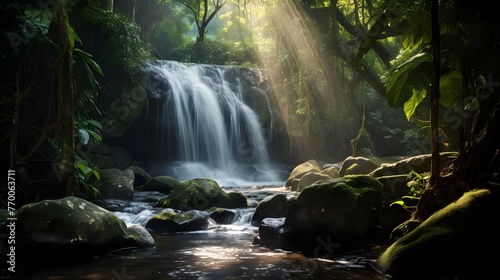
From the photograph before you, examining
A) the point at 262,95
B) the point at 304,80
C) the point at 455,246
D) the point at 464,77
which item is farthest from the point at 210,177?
the point at 455,246

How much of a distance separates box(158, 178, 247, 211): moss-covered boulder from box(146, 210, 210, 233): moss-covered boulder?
1526 mm

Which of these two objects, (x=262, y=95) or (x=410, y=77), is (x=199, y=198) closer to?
(x=410, y=77)

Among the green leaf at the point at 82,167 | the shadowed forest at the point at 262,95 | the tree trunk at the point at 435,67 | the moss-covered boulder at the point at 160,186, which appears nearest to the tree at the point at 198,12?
the shadowed forest at the point at 262,95

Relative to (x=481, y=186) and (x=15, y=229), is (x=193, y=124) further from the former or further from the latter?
(x=481, y=186)

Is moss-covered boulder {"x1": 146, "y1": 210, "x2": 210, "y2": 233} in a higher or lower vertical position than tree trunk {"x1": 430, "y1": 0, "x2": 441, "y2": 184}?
lower

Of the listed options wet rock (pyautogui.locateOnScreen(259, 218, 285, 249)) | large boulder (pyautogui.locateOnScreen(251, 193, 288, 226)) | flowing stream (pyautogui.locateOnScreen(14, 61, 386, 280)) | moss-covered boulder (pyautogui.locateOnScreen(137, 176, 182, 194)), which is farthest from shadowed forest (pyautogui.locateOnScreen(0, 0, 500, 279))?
wet rock (pyautogui.locateOnScreen(259, 218, 285, 249))

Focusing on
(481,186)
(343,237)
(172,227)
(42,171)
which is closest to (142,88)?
(42,171)

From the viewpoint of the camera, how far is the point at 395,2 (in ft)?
21.6

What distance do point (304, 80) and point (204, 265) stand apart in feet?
32.9

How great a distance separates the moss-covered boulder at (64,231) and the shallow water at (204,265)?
0.89ft

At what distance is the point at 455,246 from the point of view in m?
4.42

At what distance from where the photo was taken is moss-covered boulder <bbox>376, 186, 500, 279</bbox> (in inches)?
170

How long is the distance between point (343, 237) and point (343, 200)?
0.55 m

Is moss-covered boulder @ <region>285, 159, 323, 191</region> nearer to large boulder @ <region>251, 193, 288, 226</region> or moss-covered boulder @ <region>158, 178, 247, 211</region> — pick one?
moss-covered boulder @ <region>158, 178, 247, 211</region>
